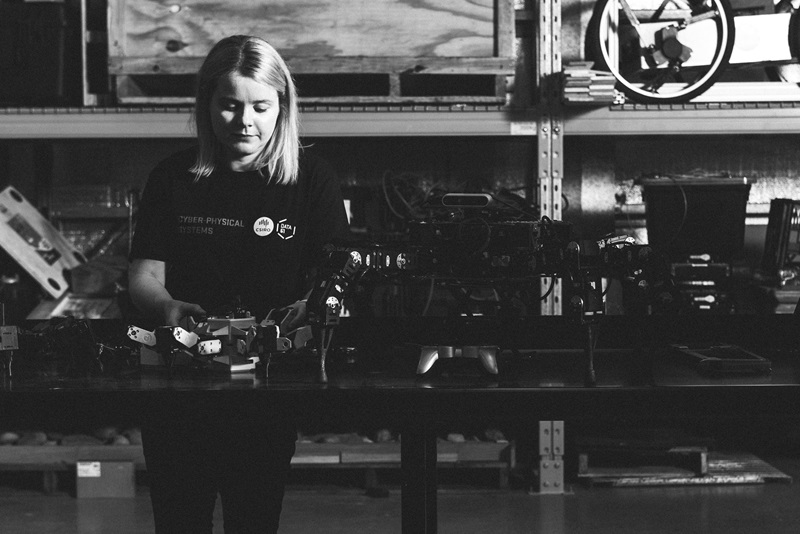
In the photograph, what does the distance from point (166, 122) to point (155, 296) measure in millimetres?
1220

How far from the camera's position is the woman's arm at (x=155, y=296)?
1553mm

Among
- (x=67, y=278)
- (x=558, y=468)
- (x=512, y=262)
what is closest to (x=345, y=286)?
(x=512, y=262)

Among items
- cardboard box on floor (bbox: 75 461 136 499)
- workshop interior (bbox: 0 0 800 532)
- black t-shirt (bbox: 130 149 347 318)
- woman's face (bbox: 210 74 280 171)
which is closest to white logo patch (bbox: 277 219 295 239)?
black t-shirt (bbox: 130 149 347 318)

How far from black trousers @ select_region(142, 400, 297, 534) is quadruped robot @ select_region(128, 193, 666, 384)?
0.55ft

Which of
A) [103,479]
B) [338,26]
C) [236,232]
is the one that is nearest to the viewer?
[236,232]

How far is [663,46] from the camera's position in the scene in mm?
2725

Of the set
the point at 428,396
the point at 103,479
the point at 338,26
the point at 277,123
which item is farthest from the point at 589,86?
the point at 103,479

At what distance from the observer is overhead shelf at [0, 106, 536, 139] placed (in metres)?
2.77

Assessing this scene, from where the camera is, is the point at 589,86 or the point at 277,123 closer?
the point at 277,123

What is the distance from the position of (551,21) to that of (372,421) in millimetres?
1871

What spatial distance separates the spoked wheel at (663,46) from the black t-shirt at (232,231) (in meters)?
1.39

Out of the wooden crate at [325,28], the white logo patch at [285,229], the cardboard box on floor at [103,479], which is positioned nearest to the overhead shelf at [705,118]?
the wooden crate at [325,28]

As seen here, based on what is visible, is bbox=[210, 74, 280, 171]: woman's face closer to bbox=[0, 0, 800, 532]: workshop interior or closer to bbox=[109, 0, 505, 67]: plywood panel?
bbox=[0, 0, 800, 532]: workshop interior

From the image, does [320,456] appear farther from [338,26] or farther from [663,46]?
[663,46]
